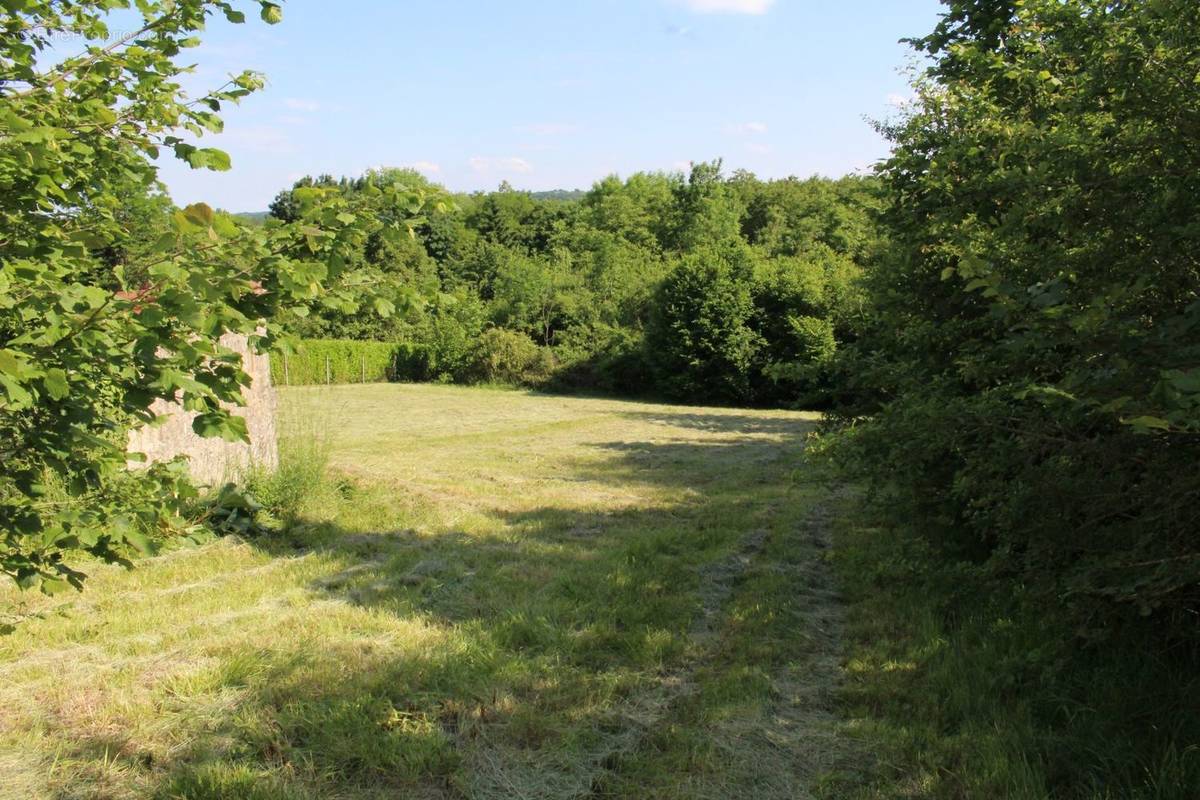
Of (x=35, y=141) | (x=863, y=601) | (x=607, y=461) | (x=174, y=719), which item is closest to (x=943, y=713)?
(x=863, y=601)

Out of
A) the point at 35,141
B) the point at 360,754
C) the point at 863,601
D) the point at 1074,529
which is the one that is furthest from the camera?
the point at 863,601

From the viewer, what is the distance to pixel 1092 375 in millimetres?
2477

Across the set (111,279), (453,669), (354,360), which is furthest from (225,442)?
(354,360)

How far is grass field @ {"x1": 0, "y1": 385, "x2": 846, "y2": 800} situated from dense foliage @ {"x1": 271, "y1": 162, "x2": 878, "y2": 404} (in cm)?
227

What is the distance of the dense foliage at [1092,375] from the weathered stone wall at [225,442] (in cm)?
659

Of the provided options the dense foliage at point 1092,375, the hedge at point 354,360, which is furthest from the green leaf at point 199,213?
the hedge at point 354,360

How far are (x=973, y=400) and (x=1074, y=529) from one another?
86 cm

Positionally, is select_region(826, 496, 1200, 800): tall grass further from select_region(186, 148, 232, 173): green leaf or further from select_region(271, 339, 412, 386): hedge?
select_region(271, 339, 412, 386): hedge

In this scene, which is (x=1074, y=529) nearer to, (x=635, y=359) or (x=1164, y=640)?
(x=1164, y=640)

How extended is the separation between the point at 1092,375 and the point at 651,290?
34506mm

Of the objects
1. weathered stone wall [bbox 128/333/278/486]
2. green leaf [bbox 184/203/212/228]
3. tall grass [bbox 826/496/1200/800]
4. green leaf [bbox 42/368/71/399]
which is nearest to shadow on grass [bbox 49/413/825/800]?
tall grass [bbox 826/496/1200/800]

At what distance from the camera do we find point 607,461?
14273 millimetres

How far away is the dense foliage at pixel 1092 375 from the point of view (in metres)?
2.58

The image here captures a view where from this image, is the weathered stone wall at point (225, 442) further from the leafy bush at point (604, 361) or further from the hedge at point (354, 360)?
the hedge at point (354, 360)
